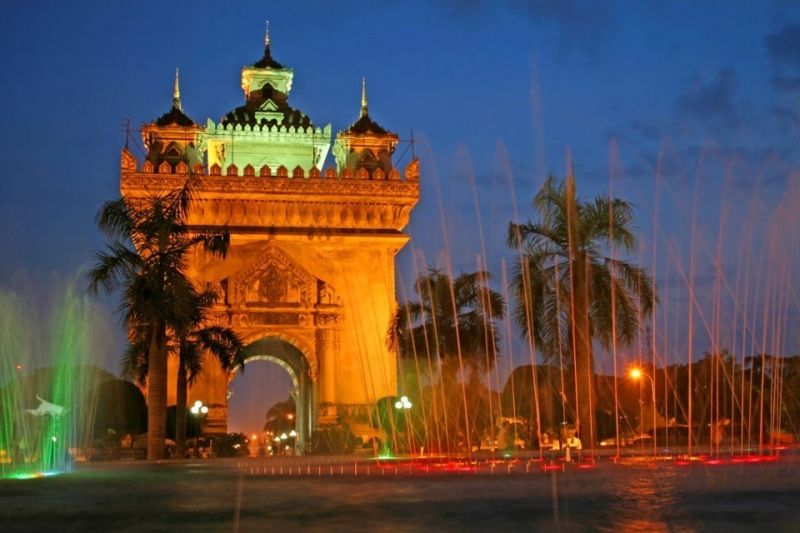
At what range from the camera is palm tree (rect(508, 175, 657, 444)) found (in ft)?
78.2

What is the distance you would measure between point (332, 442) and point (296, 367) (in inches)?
391

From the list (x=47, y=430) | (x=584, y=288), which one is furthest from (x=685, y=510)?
(x=47, y=430)

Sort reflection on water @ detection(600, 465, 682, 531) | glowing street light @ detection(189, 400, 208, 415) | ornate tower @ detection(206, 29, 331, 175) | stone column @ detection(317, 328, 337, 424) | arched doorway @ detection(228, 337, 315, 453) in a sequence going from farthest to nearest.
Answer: ornate tower @ detection(206, 29, 331, 175) < arched doorway @ detection(228, 337, 315, 453) < stone column @ detection(317, 328, 337, 424) < glowing street light @ detection(189, 400, 208, 415) < reflection on water @ detection(600, 465, 682, 531)

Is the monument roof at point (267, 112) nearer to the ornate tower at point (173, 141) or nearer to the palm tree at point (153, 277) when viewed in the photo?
the ornate tower at point (173, 141)

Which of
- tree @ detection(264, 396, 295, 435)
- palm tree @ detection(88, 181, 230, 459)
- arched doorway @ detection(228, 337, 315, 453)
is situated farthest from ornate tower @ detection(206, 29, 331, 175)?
tree @ detection(264, 396, 295, 435)

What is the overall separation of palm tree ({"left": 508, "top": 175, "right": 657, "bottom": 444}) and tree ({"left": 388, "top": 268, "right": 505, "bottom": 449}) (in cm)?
855

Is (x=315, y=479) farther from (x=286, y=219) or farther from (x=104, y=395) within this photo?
(x=286, y=219)

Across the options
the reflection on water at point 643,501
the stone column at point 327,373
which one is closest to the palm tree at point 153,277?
the reflection on water at point 643,501

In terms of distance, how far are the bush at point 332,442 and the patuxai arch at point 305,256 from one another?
291 cm

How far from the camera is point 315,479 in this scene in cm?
1505

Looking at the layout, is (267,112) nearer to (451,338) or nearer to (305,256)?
(305,256)

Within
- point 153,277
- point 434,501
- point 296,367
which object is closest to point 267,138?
point 296,367

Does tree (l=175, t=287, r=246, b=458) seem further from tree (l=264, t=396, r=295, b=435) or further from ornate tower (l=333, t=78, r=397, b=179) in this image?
tree (l=264, t=396, r=295, b=435)

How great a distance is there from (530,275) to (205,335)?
331 inches
